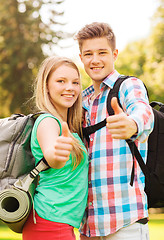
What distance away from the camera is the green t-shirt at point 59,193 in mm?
2697

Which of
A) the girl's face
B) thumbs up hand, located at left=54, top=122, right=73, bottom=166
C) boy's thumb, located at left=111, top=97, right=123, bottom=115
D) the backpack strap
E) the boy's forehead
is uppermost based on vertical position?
the boy's forehead

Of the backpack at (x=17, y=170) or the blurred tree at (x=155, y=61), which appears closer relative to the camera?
the backpack at (x=17, y=170)

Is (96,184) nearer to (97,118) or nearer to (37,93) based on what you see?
(97,118)

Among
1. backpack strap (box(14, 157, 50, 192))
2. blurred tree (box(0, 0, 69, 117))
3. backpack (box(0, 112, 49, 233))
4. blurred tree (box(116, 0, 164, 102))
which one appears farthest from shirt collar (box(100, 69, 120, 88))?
blurred tree (box(116, 0, 164, 102))

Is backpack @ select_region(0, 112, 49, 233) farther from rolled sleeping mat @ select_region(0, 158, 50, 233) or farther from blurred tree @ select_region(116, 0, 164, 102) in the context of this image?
blurred tree @ select_region(116, 0, 164, 102)

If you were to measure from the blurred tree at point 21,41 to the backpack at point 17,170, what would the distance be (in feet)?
58.4

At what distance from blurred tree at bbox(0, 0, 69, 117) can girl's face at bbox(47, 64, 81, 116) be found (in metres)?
17.5

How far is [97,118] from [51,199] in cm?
81

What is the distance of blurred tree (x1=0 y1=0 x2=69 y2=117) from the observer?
812 inches

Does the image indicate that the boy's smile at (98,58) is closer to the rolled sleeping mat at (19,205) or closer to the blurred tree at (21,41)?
the rolled sleeping mat at (19,205)

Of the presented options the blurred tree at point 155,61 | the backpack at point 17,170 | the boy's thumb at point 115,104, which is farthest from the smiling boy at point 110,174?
the blurred tree at point 155,61

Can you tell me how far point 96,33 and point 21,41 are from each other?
18348mm

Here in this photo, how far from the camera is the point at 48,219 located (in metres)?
2.68

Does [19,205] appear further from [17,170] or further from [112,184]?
[112,184]
